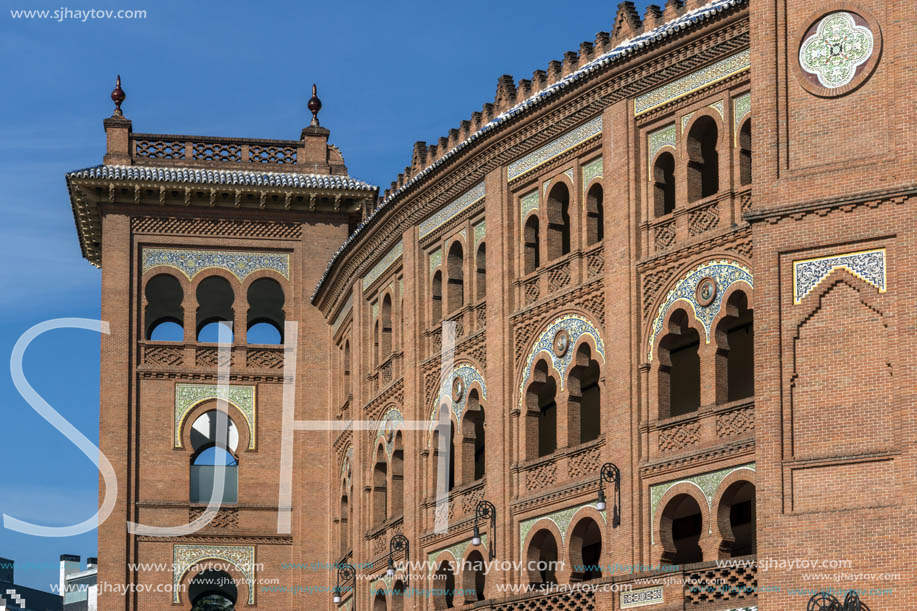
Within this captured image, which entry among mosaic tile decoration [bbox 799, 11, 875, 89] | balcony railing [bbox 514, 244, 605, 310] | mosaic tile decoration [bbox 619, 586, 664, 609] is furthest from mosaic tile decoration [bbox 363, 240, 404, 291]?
mosaic tile decoration [bbox 799, 11, 875, 89]

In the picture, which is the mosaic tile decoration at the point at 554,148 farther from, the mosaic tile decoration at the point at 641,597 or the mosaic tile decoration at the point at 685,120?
→ the mosaic tile decoration at the point at 641,597

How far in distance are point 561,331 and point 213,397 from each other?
55.2 feet

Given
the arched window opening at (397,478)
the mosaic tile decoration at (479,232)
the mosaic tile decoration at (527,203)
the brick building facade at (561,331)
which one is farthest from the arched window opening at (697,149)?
the arched window opening at (397,478)

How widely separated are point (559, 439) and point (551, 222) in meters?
4.00

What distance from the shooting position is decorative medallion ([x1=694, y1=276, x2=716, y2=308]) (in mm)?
29141

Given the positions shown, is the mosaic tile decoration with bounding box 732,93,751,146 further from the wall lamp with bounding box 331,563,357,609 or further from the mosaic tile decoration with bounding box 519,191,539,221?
the wall lamp with bounding box 331,563,357,609

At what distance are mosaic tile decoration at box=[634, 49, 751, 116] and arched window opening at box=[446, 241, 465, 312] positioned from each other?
7.32 m

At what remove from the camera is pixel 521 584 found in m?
33.2

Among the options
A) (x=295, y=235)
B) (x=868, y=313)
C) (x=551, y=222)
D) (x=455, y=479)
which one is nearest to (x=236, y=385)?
(x=295, y=235)

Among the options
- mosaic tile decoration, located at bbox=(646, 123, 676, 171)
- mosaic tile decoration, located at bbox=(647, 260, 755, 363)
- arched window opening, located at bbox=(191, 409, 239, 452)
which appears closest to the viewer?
mosaic tile decoration, located at bbox=(647, 260, 755, 363)

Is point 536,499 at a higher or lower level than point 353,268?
lower

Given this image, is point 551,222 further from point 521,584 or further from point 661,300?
point 521,584

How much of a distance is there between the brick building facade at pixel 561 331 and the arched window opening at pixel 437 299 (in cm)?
10

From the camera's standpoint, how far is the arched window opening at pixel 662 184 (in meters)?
31.1
